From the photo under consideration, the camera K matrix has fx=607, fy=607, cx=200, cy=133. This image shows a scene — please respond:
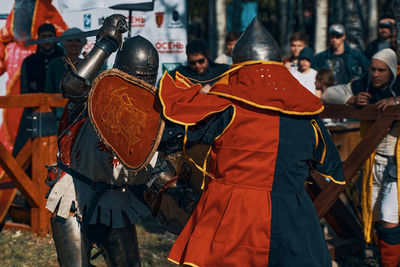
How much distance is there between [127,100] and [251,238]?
0.92 meters

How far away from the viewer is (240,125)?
2.76m

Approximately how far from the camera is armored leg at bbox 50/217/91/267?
332 centimetres

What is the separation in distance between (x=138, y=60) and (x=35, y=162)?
9.10ft

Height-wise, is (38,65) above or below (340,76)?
above

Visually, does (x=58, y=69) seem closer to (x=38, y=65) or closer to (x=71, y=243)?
(x=38, y=65)

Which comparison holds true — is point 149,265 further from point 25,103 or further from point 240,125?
point 240,125

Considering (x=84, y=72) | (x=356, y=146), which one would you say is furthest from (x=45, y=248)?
(x=356, y=146)

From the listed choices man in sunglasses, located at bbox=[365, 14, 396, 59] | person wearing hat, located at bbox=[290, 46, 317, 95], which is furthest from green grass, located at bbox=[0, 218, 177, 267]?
man in sunglasses, located at bbox=[365, 14, 396, 59]

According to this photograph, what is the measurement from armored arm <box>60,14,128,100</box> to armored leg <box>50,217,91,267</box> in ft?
2.33

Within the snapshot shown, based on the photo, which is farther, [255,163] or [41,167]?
[41,167]

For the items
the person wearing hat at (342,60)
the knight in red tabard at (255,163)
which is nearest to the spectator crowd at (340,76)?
the person wearing hat at (342,60)

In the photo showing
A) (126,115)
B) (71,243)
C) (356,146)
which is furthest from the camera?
(356,146)

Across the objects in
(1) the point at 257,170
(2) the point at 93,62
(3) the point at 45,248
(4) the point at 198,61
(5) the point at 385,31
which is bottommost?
(3) the point at 45,248

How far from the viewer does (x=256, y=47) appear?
288 cm
